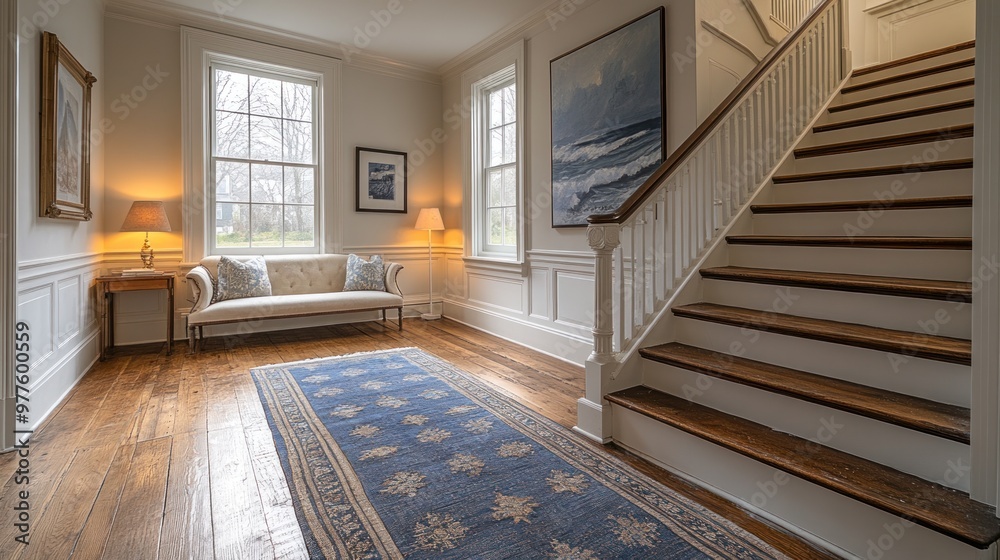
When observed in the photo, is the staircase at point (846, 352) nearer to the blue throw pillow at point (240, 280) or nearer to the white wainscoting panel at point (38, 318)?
the white wainscoting panel at point (38, 318)

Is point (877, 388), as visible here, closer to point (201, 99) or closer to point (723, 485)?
point (723, 485)

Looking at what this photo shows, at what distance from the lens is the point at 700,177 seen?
2713mm

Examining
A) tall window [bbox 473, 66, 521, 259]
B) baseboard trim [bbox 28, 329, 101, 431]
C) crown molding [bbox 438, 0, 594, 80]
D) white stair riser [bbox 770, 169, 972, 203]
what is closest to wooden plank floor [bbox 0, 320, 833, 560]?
baseboard trim [bbox 28, 329, 101, 431]

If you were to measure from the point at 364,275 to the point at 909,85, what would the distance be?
472 centimetres

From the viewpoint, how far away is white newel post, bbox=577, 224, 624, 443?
2.32 meters

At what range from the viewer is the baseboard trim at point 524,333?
388 cm

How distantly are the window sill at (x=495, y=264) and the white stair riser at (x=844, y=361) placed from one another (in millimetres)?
2268

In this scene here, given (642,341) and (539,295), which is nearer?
(642,341)

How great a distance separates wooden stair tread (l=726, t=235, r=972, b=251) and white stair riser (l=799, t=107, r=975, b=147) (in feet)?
3.41

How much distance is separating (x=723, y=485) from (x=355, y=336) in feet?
12.4

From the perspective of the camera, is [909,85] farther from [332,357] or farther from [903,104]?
[332,357]

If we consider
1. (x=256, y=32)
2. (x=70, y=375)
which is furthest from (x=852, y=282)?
(x=256, y=32)

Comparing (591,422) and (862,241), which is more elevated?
(862,241)

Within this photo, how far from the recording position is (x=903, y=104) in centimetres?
310
